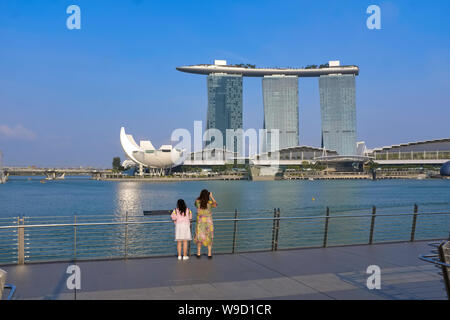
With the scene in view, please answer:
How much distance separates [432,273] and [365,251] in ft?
6.70

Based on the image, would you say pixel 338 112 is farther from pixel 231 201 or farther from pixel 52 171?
pixel 231 201

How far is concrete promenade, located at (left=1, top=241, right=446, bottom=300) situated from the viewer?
5602 mm

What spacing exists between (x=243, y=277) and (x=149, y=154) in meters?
125

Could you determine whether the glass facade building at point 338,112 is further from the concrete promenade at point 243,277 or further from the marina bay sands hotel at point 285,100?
the concrete promenade at point 243,277

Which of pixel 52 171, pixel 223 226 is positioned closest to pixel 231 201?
pixel 223 226

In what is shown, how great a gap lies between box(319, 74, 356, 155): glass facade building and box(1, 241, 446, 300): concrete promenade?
168102mm

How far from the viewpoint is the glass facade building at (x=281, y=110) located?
573ft

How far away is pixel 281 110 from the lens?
177m

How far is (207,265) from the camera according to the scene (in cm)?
741

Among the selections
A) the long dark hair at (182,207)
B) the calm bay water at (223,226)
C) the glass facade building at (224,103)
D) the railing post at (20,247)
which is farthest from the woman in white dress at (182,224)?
the glass facade building at (224,103)

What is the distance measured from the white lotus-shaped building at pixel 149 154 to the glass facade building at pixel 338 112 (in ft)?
230

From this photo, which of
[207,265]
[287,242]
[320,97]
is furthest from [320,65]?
[207,265]

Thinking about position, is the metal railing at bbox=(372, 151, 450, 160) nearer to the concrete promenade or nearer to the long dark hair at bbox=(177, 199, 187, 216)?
the concrete promenade
